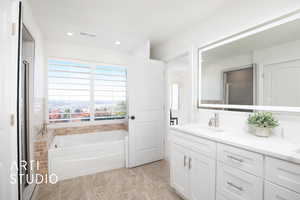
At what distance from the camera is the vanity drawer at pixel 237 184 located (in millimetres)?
1023

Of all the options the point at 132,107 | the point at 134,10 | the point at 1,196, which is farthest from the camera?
the point at 132,107

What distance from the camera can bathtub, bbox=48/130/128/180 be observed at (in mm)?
2171

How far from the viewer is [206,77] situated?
6.67 feet

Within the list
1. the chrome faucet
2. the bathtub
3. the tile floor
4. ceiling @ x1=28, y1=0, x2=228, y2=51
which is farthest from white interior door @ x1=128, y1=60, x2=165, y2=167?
the chrome faucet

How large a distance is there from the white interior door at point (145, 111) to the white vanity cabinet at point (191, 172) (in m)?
0.96

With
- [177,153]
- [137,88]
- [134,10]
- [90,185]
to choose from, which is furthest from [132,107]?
[134,10]

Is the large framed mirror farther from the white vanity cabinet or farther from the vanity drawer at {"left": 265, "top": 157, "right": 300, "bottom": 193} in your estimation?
the white vanity cabinet

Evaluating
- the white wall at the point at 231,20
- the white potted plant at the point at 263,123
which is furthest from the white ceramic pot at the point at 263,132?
the white wall at the point at 231,20

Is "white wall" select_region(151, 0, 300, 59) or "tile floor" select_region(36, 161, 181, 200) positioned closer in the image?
"white wall" select_region(151, 0, 300, 59)

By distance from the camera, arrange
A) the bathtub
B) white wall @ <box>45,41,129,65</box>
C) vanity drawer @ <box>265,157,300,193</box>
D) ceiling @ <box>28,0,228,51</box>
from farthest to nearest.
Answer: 1. white wall @ <box>45,41,129,65</box>
2. the bathtub
3. ceiling @ <box>28,0,228,51</box>
4. vanity drawer @ <box>265,157,300,193</box>

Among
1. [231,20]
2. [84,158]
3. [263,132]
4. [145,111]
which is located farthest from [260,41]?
[84,158]

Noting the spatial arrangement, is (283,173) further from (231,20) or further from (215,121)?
(231,20)

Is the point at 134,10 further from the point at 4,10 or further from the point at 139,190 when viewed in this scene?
the point at 139,190

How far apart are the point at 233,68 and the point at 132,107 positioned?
1.66 m
